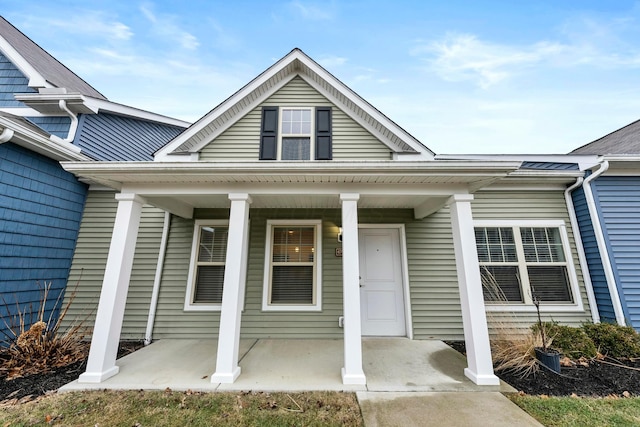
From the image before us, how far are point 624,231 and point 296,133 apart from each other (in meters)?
6.38

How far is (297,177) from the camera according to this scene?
3.25 m

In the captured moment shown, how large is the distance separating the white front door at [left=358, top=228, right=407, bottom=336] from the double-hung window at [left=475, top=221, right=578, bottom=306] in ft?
5.38

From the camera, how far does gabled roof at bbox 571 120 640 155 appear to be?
564 centimetres

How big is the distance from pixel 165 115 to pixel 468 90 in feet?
34.8

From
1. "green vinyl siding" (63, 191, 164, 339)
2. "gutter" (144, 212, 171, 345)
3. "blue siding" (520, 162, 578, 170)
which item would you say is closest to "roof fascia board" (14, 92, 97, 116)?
"green vinyl siding" (63, 191, 164, 339)

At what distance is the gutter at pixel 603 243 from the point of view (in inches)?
166

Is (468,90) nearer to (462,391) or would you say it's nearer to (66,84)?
(462,391)

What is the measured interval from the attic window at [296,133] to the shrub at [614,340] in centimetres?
513

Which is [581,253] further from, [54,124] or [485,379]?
[54,124]

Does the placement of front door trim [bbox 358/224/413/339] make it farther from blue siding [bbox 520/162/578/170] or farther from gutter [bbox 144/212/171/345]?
gutter [bbox 144/212/171/345]

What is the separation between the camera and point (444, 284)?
4.68m

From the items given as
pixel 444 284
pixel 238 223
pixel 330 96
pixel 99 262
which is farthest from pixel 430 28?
pixel 99 262

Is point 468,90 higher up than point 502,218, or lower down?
higher up

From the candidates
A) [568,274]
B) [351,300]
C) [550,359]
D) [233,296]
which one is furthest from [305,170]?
[568,274]
